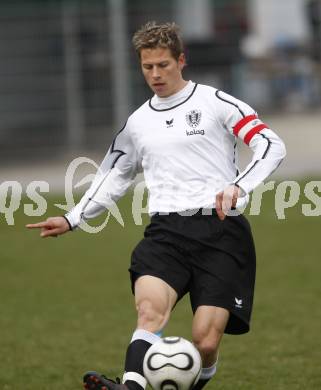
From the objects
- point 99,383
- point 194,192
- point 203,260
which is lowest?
point 99,383

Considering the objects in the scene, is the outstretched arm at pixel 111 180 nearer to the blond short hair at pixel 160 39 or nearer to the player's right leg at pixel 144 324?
the blond short hair at pixel 160 39

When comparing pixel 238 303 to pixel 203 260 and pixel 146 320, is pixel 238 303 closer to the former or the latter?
pixel 203 260

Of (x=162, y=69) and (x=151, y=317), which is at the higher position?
(x=162, y=69)

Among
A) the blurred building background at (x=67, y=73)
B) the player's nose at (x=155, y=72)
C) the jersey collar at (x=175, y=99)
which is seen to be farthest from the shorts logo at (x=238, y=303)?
the blurred building background at (x=67, y=73)

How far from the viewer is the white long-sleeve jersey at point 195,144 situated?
6453 millimetres

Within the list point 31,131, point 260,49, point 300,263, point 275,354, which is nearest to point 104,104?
point 31,131

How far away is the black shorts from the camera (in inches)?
250

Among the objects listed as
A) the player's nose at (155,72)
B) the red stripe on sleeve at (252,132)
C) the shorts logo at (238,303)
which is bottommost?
the shorts logo at (238,303)

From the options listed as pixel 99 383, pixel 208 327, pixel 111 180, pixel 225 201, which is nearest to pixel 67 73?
pixel 111 180

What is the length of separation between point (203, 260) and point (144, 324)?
20.3 inches

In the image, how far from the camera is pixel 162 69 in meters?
6.50

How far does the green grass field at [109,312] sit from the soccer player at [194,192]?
129cm

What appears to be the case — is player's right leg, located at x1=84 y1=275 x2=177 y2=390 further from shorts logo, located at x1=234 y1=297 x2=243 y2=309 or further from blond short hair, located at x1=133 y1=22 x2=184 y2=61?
blond short hair, located at x1=133 y1=22 x2=184 y2=61

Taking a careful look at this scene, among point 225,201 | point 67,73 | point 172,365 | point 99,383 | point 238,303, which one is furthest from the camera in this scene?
point 67,73
